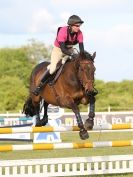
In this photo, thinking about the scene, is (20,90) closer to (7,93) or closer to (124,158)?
(7,93)

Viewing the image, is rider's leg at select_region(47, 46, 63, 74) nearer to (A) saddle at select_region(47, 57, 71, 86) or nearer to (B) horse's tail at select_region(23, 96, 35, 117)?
(A) saddle at select_region(47, 57, 71, 86)

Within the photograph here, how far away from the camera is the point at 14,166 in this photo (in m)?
7.27

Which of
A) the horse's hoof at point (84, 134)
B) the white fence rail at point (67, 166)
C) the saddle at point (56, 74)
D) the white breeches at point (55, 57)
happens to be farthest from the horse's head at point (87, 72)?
the white fence rail at point (67, 166)

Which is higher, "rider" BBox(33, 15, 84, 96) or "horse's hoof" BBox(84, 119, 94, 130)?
"rider" BBox(33, 15, 84, 96)

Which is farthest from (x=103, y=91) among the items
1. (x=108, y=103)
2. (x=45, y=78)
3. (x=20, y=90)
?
(x=45, y=78)

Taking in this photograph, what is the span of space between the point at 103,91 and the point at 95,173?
121 feet

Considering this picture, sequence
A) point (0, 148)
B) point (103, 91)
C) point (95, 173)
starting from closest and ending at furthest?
point (0, 148) < point (95, 173) < point (103, 91)

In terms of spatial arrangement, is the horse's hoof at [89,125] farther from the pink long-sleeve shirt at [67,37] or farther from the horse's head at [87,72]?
the pink long-sleeve shirt at [67,37]

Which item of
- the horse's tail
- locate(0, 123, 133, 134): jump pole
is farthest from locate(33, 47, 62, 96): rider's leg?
locate(0, 123, 133, 134): jump pole

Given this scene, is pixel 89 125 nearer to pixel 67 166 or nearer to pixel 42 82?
pixel 67 166

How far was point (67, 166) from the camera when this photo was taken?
25.3ft

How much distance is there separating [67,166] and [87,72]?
152cm

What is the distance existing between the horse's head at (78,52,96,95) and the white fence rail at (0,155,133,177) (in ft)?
3.93

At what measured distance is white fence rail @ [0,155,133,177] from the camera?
7.29 meters
